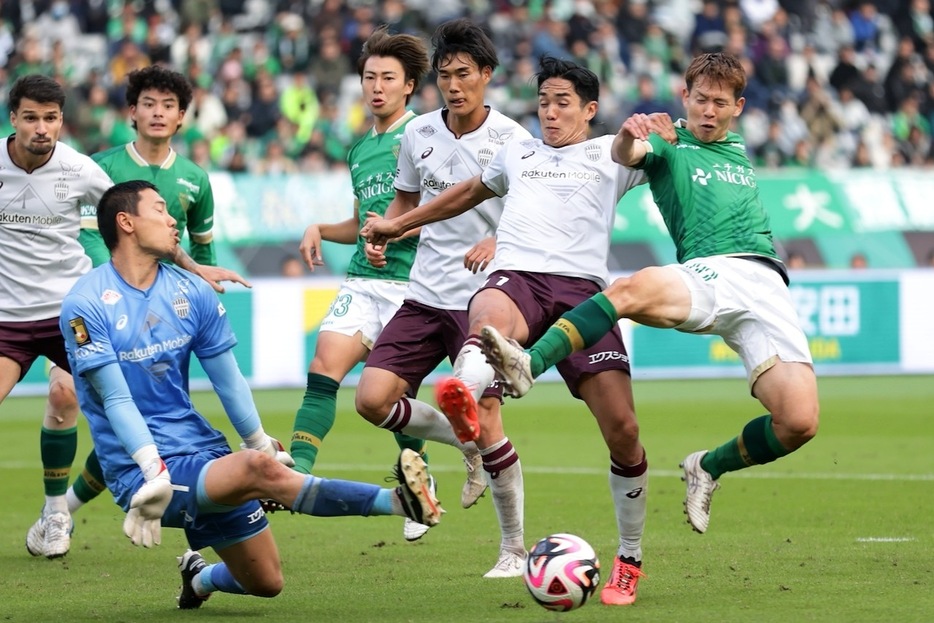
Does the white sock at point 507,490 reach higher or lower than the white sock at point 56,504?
higher

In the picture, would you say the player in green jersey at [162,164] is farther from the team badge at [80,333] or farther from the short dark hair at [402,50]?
the team badge at [80,333]

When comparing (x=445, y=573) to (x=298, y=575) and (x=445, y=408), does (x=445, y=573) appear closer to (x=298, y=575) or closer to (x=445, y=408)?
(x=298, y=575)

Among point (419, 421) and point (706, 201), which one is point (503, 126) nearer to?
point (706, 201)

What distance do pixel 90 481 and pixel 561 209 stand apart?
3493 millimetres

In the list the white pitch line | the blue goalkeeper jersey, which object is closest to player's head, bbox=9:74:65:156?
the blue goalkeeper jersey

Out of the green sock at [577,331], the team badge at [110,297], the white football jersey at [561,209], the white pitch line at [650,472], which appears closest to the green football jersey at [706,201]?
the white football jersey at [561,209]

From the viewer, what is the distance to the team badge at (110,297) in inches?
236

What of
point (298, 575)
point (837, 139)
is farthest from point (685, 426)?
point (837, 139)

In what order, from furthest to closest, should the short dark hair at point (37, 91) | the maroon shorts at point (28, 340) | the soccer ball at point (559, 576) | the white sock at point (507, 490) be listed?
1. the maroon shorts at point (28, 340)
2. the short dark hair at point (37, 91)
3. the white sock at point (507, 490)
4. the soccer ball at point (559, 576)

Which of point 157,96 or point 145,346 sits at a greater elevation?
point 157,96

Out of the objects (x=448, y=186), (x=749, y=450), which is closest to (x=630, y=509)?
(x=749, y=450)

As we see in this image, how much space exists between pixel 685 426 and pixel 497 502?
7.45 metres

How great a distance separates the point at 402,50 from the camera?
28.3ft

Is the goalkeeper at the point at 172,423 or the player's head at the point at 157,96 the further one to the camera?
the player's head at the point at 157,96
